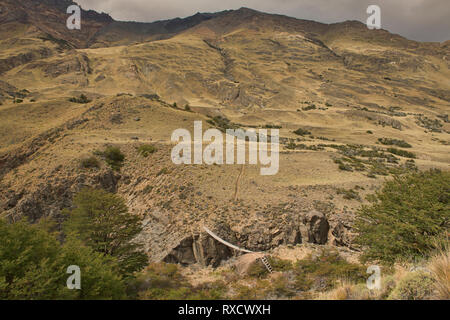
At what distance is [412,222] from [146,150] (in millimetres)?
26278

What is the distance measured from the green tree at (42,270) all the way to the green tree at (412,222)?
1214 centimetres

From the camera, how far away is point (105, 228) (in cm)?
1576

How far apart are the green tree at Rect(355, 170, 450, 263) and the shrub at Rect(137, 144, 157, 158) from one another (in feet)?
77.2

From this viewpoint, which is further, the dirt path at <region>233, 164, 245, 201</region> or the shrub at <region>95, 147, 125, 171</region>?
the shrub at <region>95, 147, 125, 171</region>

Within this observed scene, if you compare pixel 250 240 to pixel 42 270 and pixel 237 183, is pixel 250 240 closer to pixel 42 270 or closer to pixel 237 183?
pixel 237 183

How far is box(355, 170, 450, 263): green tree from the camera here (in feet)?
35.7

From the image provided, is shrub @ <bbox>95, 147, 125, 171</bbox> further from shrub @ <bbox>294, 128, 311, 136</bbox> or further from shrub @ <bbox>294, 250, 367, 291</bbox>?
shrub @ <bbox>294, 128, 311, 136</bbox>

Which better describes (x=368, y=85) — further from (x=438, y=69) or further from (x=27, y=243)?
(x=27, y=243)

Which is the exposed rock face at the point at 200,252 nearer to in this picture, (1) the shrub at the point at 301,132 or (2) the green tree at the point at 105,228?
(2) the green tree at the point at 105,228

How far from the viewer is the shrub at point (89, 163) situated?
27172mm

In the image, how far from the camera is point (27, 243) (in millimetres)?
9578

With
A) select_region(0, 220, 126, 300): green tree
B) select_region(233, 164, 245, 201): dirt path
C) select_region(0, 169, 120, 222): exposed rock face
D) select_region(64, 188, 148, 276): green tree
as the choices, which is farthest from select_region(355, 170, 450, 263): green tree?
select_region(0, 169, 120, 222): exposed rock face

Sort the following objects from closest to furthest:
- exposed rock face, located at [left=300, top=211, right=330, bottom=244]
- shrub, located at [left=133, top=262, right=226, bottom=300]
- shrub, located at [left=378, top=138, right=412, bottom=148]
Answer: shrub, located at [left=133, top=262, right=226, bottom=300] < exposed rock face, located at [left=300, top=211, right=330, bottom=244] < shrub, located at [left=378, top=138, right=412, bottom=148]
